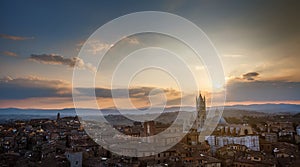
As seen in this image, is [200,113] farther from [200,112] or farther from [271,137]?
[271,137]

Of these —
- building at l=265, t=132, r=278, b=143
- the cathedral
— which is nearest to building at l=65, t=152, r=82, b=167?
building at l=265, t=132, r=278, b=143

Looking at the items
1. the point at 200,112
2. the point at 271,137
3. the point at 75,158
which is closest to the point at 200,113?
the point at 200,112

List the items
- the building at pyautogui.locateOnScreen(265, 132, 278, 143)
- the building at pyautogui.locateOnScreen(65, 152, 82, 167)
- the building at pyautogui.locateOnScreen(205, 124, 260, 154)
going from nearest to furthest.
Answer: the building at pyautogui.locateOnScreen(65, 152, 82, 167), the building at pyautogui.locateOnScreen(205, 124, 260, 154), the building at pyautogui.locateOnScreen(265, 132, 278, 143)

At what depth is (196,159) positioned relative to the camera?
7133 mm

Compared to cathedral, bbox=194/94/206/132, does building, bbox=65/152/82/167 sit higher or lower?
lower

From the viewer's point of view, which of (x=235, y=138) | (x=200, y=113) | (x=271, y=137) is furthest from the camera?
(x=200, y=113)

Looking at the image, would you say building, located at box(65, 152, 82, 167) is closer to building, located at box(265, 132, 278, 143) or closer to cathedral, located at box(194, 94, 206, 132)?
building, located at box(265, 132, 278, 143)

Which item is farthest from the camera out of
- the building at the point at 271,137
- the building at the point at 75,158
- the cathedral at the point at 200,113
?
the cathedral at the point at 200,113

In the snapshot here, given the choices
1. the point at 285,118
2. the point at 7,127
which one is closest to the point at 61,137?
the point at 7,127

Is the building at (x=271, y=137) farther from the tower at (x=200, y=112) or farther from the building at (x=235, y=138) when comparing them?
the tower at (x=200, y=112)

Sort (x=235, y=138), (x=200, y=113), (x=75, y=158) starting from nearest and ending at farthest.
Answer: (x=75, y=158) < (x=235, y=138) < (x=200, y=113)

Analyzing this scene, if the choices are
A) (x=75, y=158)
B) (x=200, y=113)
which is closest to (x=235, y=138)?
(x=200, y=113)

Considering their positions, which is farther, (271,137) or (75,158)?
(271,137)

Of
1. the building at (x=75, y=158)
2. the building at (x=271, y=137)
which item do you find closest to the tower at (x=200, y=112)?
the building at (x=271, y=137)
